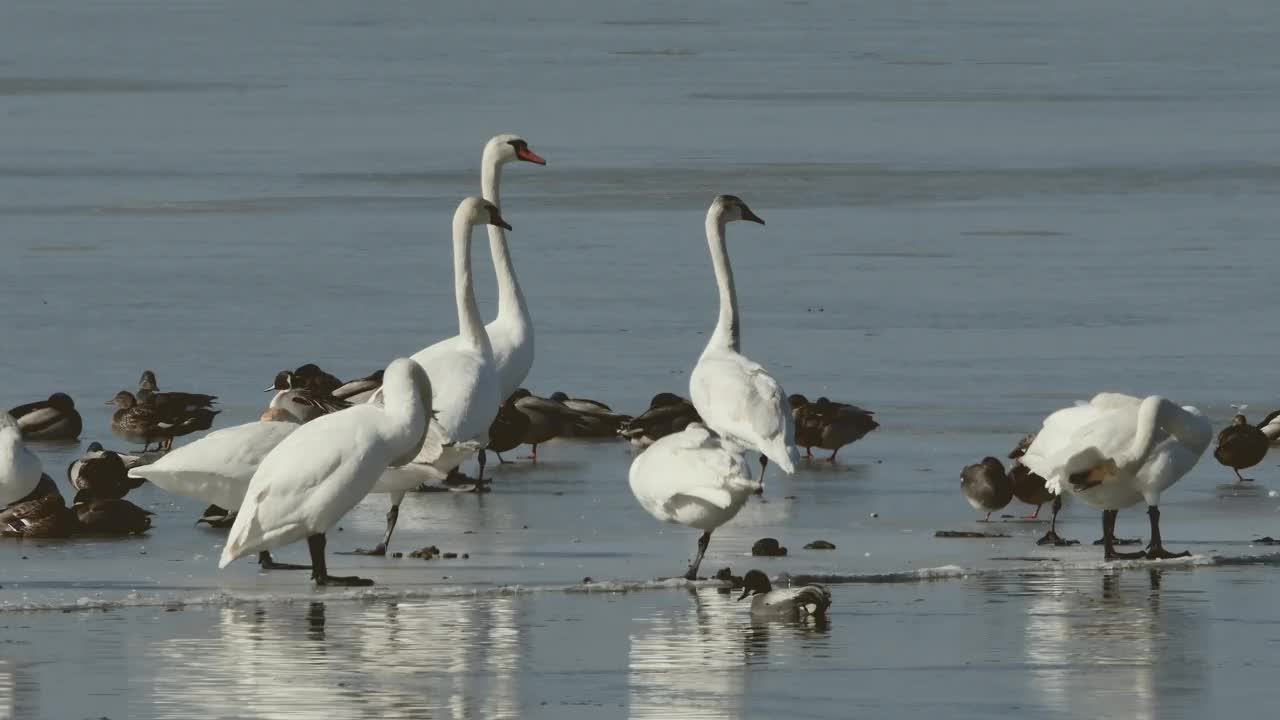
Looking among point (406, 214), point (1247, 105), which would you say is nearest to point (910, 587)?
point (406, 214)

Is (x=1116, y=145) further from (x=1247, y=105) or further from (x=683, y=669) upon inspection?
(x=683, y=669)

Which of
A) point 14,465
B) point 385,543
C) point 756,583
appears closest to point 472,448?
point 385,543

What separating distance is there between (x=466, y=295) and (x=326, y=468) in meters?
4.35

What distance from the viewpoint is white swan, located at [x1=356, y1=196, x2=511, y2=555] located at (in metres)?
11.3

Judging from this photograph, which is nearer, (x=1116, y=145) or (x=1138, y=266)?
(x=1138, y=266)

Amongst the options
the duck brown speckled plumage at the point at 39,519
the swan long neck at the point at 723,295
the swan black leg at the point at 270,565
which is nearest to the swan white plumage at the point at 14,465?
the duck brown speckled plumage at the point at 39,519

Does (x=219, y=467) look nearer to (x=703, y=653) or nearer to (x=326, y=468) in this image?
(x=326, y=468)

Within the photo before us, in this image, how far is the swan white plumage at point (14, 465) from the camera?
1084 centimetres

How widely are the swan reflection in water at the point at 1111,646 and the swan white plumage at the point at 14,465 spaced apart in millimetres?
4138

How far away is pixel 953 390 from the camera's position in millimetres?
15984

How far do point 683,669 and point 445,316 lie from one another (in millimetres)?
11309

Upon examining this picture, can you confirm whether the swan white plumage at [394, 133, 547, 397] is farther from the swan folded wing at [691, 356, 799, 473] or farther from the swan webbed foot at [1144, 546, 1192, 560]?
the swan webbed foot at [1144, 546, 1192, 560]

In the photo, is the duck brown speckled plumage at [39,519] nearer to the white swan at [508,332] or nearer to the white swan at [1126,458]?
the white swan at [508,332]

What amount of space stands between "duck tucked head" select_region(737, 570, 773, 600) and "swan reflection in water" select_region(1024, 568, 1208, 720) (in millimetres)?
967
